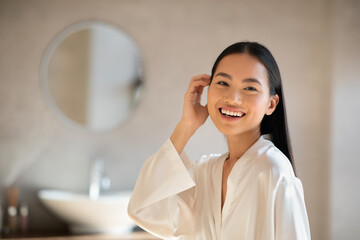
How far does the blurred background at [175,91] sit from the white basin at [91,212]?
0.98 ft

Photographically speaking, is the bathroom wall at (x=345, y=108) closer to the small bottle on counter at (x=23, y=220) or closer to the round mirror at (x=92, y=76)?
the round mirror at (x=92, y=76)

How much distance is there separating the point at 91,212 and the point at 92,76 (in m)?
1.09

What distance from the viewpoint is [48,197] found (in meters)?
3.04

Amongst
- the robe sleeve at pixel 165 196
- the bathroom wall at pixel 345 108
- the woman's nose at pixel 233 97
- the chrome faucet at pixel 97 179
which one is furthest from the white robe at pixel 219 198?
the bathroom wall at pixel 345 108

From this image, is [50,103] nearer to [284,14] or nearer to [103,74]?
[103,74]

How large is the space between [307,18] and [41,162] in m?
2.56

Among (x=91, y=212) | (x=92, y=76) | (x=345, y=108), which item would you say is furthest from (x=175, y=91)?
(x=345, y=108)

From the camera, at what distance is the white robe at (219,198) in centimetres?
94

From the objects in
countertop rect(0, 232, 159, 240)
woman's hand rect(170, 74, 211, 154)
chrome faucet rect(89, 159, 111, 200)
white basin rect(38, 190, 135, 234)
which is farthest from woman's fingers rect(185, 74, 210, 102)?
chrome faucet rect(89, 159, 111, 200)

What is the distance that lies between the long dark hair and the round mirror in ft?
7.78

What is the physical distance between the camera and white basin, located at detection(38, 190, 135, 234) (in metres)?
2.87

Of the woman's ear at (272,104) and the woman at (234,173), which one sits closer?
the woman at (234,173)

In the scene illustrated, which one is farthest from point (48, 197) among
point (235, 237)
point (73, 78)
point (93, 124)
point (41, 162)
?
point (235, 237)

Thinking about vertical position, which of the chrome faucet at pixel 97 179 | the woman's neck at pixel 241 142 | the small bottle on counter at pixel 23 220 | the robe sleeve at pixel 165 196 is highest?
the woman's neck at pixel 241 142
